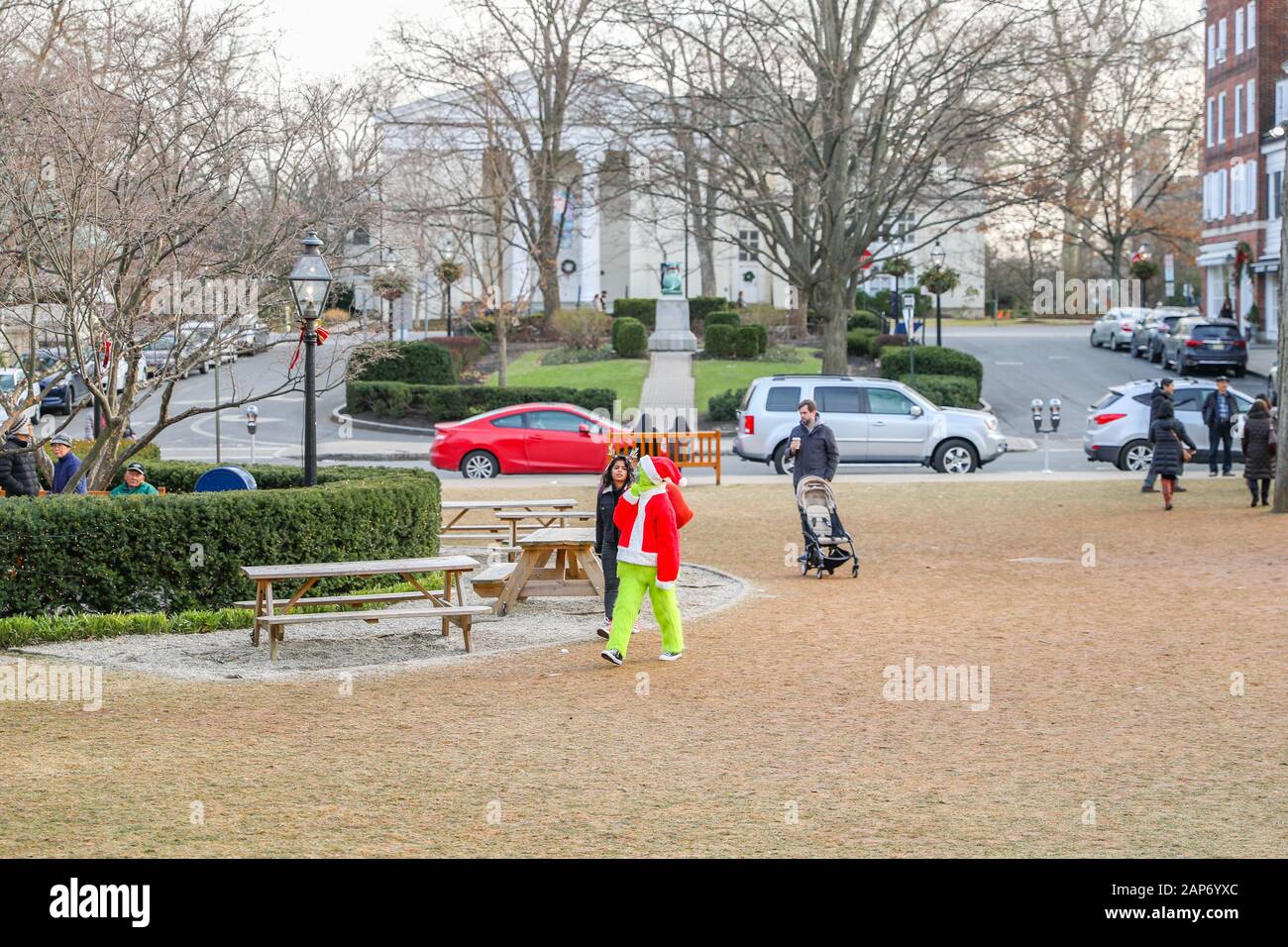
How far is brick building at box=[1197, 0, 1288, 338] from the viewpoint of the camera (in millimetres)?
55125

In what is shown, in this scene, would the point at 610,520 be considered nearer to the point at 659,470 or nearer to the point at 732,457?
the point at 659,470

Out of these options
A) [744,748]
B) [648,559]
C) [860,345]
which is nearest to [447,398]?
[860,345]

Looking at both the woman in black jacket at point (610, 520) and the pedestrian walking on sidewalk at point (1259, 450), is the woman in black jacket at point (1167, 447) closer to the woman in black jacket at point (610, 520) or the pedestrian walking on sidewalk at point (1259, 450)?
the pedestrian walking on sidewalk at point (1259, 450)

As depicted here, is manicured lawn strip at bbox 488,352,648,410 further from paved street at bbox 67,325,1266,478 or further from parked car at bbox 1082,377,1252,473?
parked car at bbox 1082,377,1252,473

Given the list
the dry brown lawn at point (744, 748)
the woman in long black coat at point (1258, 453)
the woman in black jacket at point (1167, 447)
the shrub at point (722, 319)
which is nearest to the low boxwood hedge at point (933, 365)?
the shrub at point (722, 319)

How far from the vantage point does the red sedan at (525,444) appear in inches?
1083

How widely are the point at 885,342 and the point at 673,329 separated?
7154 millimetres

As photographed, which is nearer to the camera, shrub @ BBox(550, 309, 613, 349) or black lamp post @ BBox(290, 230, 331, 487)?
black lamp post @ BBox(290, 230, 331, 487)

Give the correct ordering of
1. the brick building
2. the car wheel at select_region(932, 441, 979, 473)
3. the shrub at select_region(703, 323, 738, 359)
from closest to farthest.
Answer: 1. the car wheel at select_region(932, 441, 979, 473)
2. the shrub at select_region(703, 323, 738, 359)
3. the brick building

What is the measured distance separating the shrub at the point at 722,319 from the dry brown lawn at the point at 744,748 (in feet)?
120

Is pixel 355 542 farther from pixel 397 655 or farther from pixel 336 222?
pixel 336 222

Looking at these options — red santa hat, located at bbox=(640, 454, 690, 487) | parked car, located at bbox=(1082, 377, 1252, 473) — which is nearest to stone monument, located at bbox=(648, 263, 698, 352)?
parked car, located at bbox=(1082, 377, 1252, 473)

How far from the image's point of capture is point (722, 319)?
169 feet

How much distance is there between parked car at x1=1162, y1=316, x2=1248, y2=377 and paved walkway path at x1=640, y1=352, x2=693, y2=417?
540 inches
